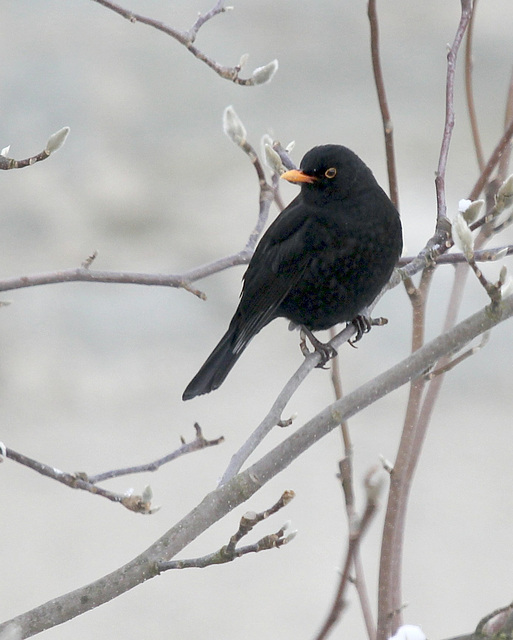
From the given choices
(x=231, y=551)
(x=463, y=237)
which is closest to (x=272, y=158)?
(x=463, y=237)

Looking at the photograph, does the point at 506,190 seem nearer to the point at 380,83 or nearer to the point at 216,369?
the point at 380,83

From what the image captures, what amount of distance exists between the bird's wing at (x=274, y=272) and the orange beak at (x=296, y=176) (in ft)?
0.28

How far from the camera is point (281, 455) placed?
1035 millimetres

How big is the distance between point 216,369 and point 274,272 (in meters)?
0.27

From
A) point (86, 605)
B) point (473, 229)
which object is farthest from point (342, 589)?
point (473, 229)

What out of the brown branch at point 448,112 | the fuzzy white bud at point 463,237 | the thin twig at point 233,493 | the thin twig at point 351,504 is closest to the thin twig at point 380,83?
the brown branch at point 448,112

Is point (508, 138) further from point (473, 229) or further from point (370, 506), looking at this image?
point (370, 506)

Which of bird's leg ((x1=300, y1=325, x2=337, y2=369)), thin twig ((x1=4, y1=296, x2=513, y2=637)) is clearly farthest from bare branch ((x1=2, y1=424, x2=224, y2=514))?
thin twig ((x1=4, y1=296, x2=513, y2=637))

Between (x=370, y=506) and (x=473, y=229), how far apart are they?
89cm

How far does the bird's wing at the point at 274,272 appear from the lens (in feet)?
6.78

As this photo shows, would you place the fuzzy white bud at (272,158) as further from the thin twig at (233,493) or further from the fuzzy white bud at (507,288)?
the thin twig at (233,493)

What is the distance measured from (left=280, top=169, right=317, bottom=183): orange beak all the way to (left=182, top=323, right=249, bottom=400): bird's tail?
0.40 metres

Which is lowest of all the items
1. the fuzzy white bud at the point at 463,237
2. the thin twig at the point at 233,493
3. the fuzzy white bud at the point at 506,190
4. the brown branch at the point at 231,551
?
the brown branch at the point at 231,551

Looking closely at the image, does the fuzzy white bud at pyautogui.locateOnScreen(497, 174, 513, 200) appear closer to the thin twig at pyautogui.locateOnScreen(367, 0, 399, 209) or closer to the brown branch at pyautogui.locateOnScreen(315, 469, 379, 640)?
the thin twig at pyautogui.locateOnScreen(367, 0, 399, 209)
